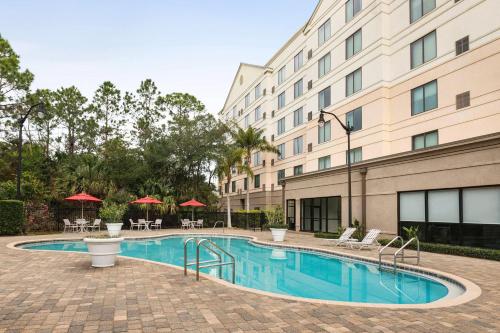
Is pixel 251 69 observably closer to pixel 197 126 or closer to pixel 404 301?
pixel 197 126

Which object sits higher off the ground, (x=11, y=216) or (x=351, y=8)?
(x=351, y=8)

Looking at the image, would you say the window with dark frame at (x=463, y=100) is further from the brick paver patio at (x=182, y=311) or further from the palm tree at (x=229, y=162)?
the palm tree at (x=229, y=162)

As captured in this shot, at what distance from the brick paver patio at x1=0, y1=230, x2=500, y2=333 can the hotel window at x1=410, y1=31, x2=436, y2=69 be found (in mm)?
12649

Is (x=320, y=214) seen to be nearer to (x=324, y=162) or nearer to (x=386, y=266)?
(x=324, y=162)

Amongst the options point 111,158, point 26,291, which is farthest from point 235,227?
point 26,291

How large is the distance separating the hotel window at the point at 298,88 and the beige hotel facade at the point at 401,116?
9cm

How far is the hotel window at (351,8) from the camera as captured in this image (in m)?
22.5

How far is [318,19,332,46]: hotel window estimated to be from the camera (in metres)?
25.6

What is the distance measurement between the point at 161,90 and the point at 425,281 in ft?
119

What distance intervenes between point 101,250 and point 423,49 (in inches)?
673

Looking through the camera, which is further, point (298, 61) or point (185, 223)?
point (298, 61)

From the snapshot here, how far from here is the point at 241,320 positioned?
206 inches

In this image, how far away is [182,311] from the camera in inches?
223

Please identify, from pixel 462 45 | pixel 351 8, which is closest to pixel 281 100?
pixel 351 8
